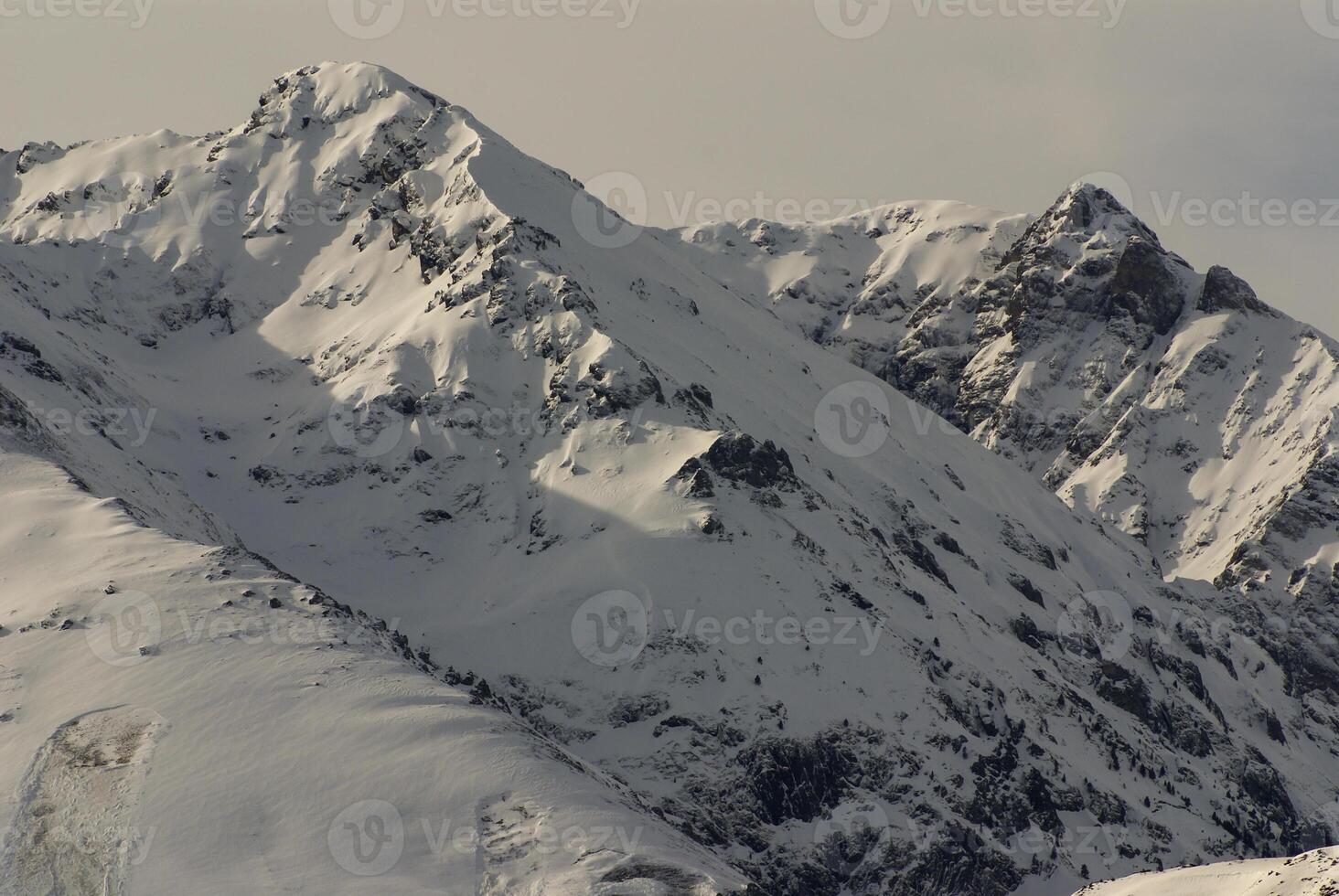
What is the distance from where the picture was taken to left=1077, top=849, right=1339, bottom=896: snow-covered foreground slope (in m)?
60.2

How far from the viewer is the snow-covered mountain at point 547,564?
75.9 metres

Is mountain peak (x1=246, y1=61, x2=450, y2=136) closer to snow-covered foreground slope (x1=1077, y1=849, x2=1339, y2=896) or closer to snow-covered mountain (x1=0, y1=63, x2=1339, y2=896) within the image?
snow-covered mountain (x1=0, y1=63, x2=1339, y2=896)

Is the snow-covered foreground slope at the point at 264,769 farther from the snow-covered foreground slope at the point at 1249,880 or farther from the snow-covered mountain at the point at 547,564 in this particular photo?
the snow-covered foreground slope at the point at 1249,880

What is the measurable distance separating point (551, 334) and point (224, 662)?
6586 cm

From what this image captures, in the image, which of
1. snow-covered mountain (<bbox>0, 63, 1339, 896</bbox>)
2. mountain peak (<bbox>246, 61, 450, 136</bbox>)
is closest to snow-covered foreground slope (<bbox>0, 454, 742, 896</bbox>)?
snow-covered mountain (<bbox>0, 63, 1339, 896</bbox>)

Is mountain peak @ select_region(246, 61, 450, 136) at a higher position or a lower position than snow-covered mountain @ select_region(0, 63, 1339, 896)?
higher

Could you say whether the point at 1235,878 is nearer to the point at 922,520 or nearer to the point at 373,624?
the point at 373,624

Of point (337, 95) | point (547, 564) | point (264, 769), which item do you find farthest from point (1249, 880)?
point (337, 95)

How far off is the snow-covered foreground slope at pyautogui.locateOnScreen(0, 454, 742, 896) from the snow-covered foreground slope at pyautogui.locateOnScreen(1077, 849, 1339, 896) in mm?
19956

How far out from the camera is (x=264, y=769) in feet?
233

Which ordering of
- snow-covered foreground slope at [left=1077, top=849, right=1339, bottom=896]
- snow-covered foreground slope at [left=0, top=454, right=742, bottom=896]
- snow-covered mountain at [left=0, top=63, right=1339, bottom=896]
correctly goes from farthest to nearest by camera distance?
snow-covered mountain at [left=0, top=63, right=1339, bottom=896] < snow-covered foreground slope at [left=0, top=454, right=742, bottom=896] < snow-covered foreground slope at [left=1077, top=849, right=1339, bottom=896]

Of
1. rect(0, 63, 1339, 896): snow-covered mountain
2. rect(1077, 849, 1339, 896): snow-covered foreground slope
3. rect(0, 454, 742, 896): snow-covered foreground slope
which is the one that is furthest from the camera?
rect(0, 63, 1339, 896): snow-covered mountain

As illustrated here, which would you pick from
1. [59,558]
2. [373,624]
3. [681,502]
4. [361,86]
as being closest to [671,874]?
[373,624]

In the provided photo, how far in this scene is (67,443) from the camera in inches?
4444
